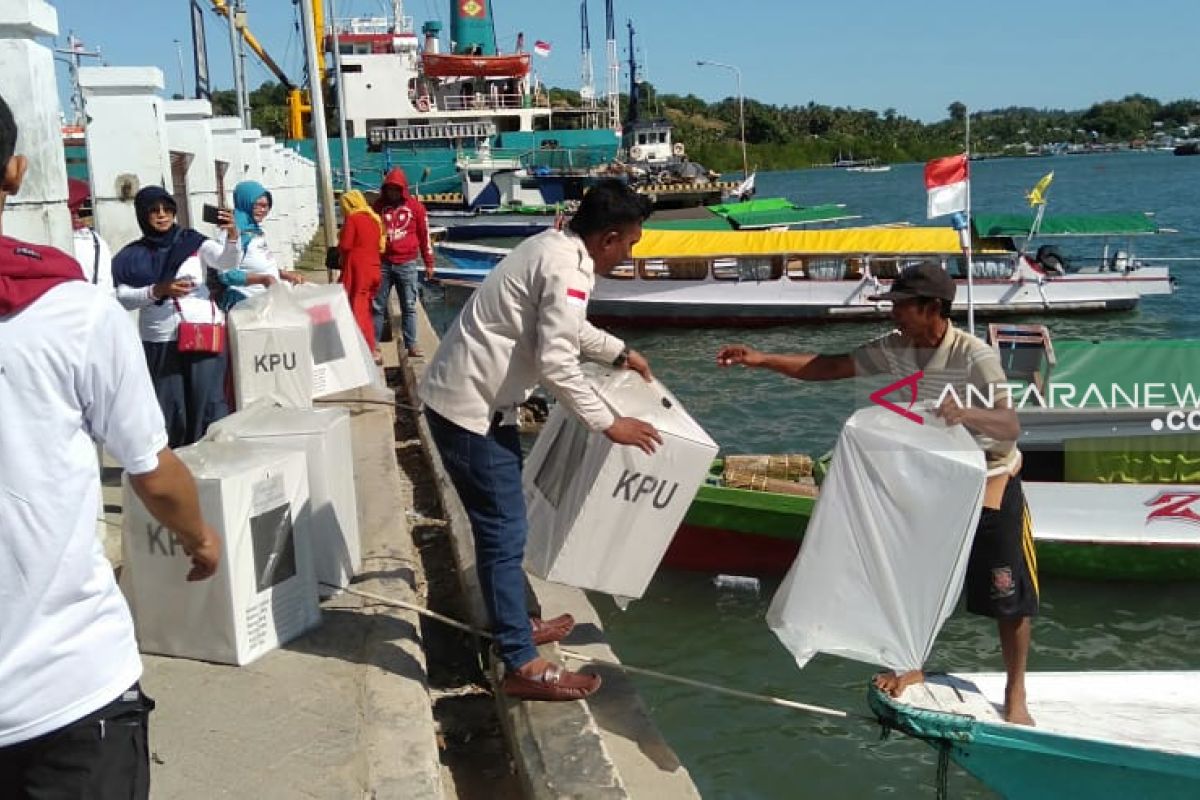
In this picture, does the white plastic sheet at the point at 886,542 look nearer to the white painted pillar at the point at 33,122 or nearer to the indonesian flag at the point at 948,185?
the white painted pillar at the point at 33,122

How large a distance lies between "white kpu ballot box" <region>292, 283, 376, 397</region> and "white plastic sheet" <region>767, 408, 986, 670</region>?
3419 mm

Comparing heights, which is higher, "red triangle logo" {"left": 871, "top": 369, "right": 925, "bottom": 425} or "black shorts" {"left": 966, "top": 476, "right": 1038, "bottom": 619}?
"red triangle logo" {"left": 871, "top": 369, "right": 925, "bottom": 425}

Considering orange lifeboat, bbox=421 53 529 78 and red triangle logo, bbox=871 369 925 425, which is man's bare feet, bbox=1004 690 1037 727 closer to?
red triangle logo, bbox=871 369 925 425

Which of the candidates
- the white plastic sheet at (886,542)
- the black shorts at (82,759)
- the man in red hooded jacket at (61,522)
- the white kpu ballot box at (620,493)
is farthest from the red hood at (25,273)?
the white plastic sheet at (886,542)

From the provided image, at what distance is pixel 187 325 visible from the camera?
18.8ft

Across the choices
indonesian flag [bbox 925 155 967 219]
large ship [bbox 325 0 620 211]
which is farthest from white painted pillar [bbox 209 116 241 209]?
large ship [bbox 325 0 620 211]

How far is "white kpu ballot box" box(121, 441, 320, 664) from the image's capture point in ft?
12.8

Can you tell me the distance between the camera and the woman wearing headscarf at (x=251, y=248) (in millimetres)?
7008

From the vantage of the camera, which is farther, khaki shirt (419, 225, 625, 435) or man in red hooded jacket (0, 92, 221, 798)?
khaki shirt (419, 225, 625, 435)

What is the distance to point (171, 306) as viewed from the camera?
5.75m

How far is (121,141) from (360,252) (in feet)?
7.49

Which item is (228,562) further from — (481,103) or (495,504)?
(481,103)

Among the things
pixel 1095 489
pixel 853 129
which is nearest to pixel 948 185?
pixel 1095 489

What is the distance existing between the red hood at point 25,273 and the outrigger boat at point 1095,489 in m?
6.62
